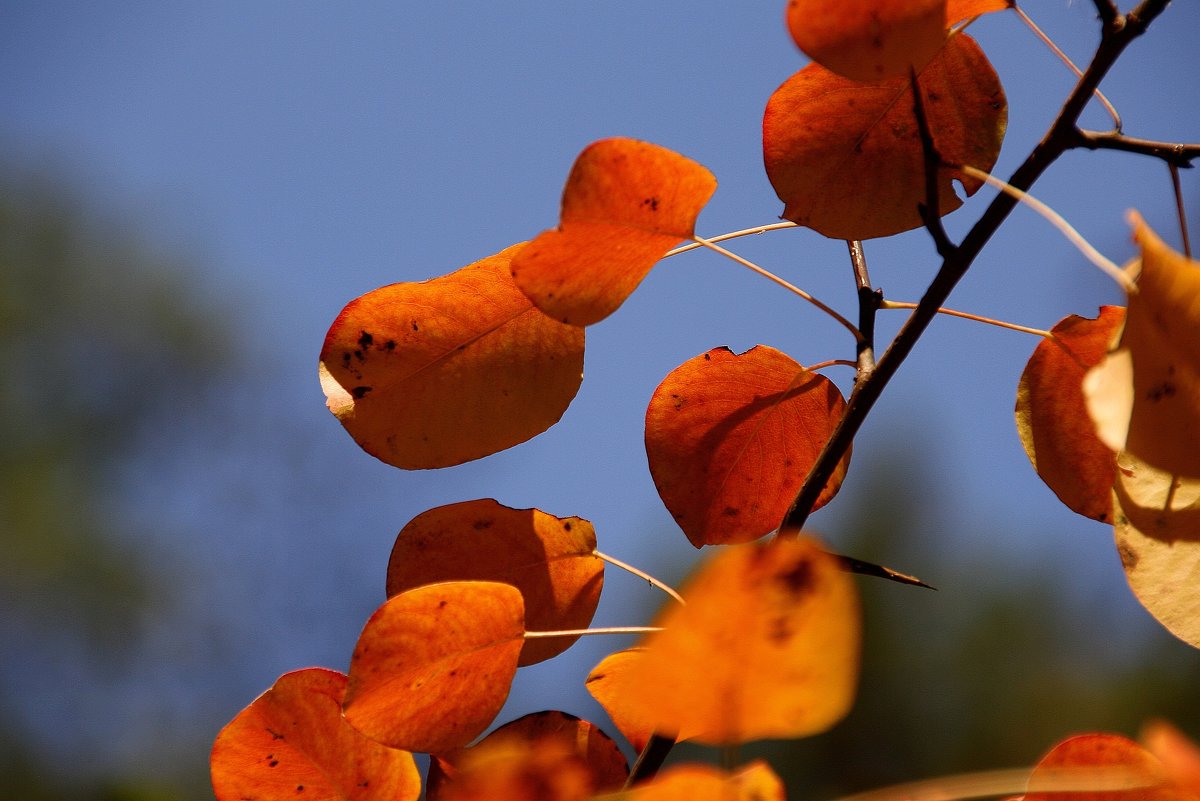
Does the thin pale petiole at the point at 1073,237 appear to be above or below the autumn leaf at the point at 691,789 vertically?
above

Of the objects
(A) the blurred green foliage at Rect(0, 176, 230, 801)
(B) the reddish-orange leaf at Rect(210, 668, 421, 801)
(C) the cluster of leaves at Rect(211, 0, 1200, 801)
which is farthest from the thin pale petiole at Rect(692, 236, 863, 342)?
(A) the blurred green foliage at Rect(0, 176, 230, 801)

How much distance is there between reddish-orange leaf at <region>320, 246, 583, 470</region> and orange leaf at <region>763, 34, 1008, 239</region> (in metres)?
0.08

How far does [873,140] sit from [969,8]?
0.04 metres

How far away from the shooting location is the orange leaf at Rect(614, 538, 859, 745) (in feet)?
0.46

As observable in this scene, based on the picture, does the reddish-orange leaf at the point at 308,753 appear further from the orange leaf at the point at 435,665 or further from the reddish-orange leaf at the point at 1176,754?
the reddish-orange leaf at the point at 1176,754

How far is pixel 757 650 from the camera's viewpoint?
147 mm

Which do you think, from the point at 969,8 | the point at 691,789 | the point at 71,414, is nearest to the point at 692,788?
the point at 691,789

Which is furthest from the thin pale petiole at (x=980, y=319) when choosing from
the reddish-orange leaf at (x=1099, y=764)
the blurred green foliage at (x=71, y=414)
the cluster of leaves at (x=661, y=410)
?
the blurred green foliage at (x=71, y=414)

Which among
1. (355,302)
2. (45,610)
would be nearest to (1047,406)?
(355,302)

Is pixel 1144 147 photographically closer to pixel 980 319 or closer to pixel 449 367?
pixel 980 319

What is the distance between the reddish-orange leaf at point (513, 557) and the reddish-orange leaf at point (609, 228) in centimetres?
8

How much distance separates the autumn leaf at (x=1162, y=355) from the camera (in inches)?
6.9

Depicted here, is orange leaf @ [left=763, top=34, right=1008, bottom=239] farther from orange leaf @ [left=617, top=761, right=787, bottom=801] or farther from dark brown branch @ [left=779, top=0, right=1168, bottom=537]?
orange leaf @ [left=617, top=761, right=787, bottom=801]

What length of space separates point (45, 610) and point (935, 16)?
5.14 m
